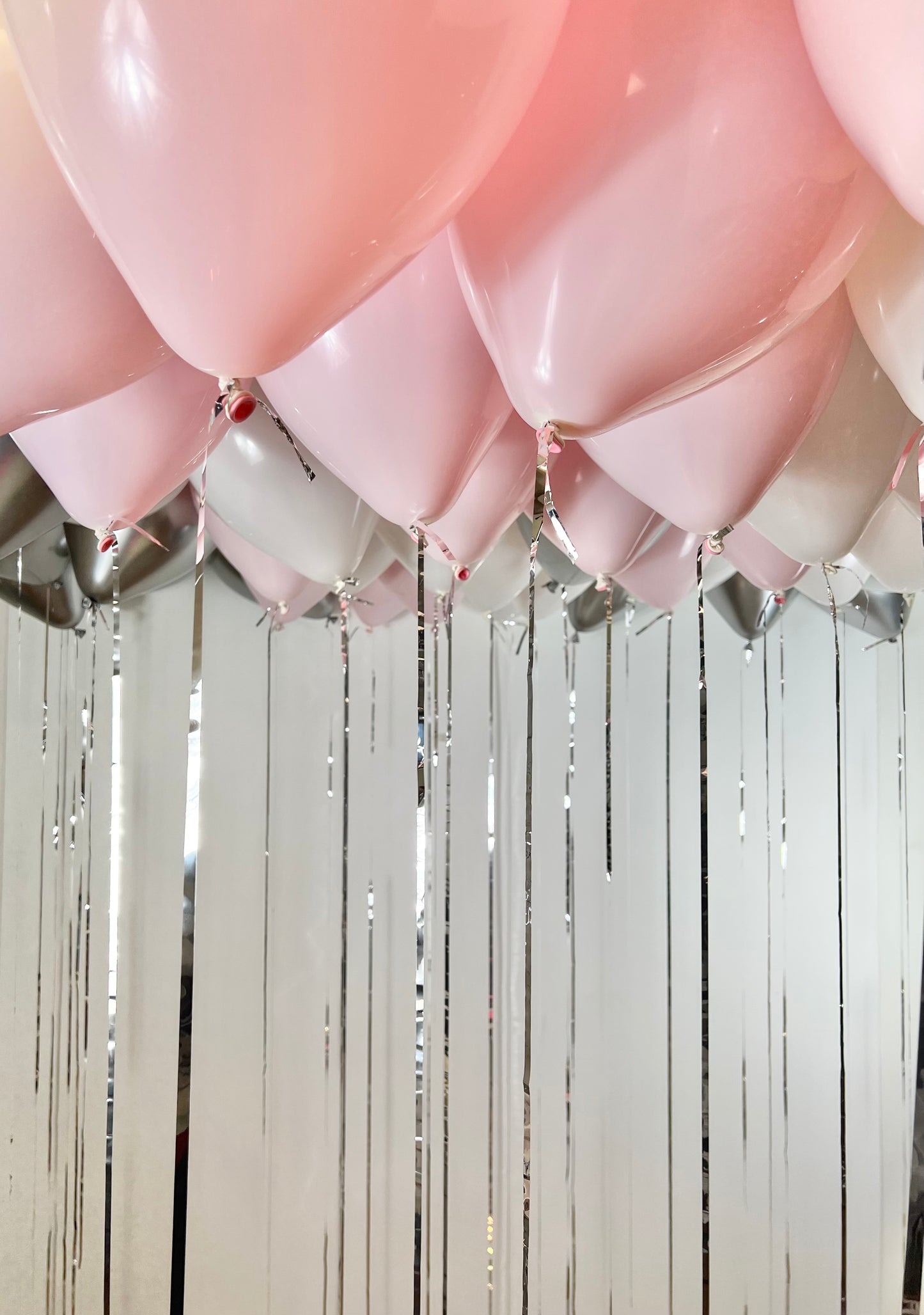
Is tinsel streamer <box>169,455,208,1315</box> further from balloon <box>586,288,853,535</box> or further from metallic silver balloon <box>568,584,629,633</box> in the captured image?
metallic silver balloon <box>568,584,629,633</box>

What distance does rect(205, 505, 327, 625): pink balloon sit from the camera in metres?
0.79

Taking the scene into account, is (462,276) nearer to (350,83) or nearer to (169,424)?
(350,83)

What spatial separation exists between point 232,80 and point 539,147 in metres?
0.09

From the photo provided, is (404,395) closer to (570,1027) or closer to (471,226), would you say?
(471,226)

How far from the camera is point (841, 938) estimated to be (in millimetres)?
700

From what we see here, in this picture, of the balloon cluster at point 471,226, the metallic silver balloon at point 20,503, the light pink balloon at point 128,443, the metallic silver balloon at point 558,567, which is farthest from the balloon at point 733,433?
the metallic silver balloon at point 20,503

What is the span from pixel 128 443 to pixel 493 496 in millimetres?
213

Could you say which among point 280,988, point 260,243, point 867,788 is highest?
point 260,243

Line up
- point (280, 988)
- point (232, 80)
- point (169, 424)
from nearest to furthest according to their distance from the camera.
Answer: point (232, 80) → point (169, 424) → point (280, 988)

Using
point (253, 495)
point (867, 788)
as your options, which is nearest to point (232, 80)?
point (253, 495)

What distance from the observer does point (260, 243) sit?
0.84 ft

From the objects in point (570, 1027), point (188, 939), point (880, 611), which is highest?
point (880, 611)

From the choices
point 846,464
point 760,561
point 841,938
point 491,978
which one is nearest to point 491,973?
point 491,978

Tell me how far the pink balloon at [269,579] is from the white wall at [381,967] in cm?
2
